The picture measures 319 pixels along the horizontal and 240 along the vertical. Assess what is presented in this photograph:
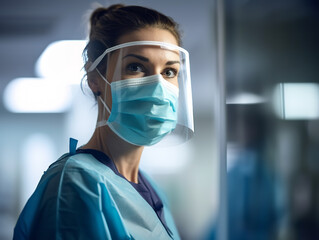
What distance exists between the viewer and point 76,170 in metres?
0.65

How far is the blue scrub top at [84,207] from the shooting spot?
0.61 m

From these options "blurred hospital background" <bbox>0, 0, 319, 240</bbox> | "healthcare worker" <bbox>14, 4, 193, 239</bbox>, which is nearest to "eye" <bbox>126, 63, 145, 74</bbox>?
"healthcare worker" <bbox>14, 4, 193, 239</bbox>

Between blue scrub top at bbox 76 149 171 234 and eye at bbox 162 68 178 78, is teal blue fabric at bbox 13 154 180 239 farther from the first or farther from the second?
eye at bbox 162 68 178 78

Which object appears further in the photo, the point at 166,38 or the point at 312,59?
the point at 312,59

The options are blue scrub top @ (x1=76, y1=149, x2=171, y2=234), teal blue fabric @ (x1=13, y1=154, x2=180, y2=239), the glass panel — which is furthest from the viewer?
the glass panel

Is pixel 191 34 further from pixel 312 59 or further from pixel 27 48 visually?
pixel 312 59

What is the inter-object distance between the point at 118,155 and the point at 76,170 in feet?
0.49

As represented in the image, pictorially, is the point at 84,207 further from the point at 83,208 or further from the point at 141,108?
the point at 141,108

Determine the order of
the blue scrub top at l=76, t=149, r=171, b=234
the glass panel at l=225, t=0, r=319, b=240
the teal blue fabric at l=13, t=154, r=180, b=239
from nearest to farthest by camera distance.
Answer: the teal blue fabric at l=13, t=154, r=180, b=239
the blue scrub top at l=76, t=149, r=171, b=234
the glass panel at l=225, t=0, r=319, b=240

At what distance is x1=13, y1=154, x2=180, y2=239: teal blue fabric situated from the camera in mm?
607

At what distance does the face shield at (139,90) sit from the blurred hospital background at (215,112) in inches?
3.4

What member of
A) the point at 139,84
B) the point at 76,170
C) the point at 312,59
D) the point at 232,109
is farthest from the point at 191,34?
the point at 312,59

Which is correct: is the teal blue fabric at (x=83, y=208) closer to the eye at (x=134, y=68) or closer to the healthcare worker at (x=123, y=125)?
the healthcare worker at (x=123, y=125)

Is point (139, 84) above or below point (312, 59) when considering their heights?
below
